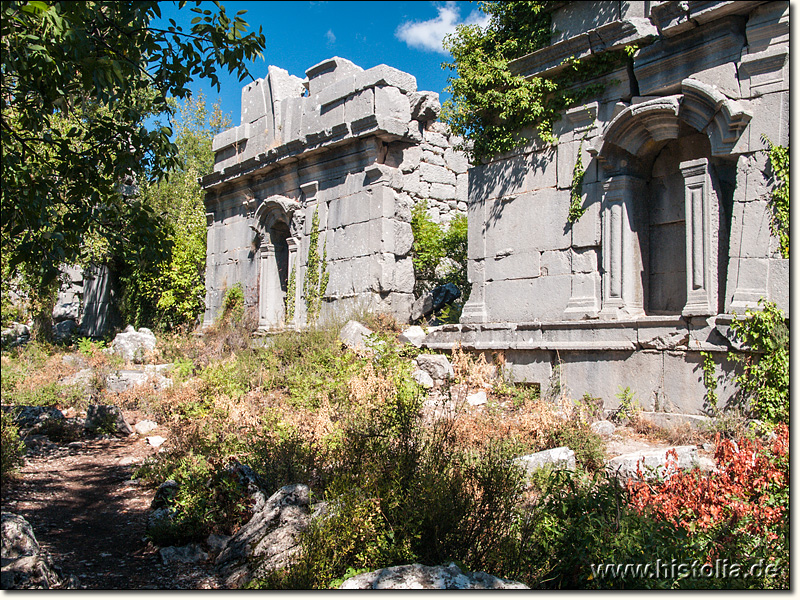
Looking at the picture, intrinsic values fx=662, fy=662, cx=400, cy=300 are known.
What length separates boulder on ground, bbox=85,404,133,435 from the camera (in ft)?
26.1

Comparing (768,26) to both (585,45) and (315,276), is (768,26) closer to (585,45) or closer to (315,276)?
(585,45)

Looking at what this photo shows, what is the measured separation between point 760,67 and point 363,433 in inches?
208

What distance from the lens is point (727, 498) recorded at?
4074 mm

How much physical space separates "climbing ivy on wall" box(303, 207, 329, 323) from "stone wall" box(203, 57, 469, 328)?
0.11 metres

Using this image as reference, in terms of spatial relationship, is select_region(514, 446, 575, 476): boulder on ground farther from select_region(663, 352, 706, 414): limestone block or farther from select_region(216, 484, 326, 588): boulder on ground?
select_region(663, 352, 706, 414): limestone block

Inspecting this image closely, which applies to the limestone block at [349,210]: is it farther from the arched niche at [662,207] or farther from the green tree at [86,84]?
the green tree at [86,84]

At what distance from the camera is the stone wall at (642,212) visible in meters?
6.46

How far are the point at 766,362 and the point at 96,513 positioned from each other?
597 centimetres

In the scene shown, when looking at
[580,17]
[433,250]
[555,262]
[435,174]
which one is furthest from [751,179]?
[435,174]

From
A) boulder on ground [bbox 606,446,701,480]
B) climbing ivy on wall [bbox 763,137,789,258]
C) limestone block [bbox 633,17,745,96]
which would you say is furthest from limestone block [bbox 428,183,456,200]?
boulder on ground [bbox 606,446,701,480]

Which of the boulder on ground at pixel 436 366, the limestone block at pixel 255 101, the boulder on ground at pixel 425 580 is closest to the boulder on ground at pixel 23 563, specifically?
the boulder on ground at pixel 425 580

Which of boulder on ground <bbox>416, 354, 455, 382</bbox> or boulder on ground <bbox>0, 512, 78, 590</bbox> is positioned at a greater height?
boulder on ground <bbox>416, 354, 455, 382</bbox>

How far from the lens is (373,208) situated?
35.7 ft

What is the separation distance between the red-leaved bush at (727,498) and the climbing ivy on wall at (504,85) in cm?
496
